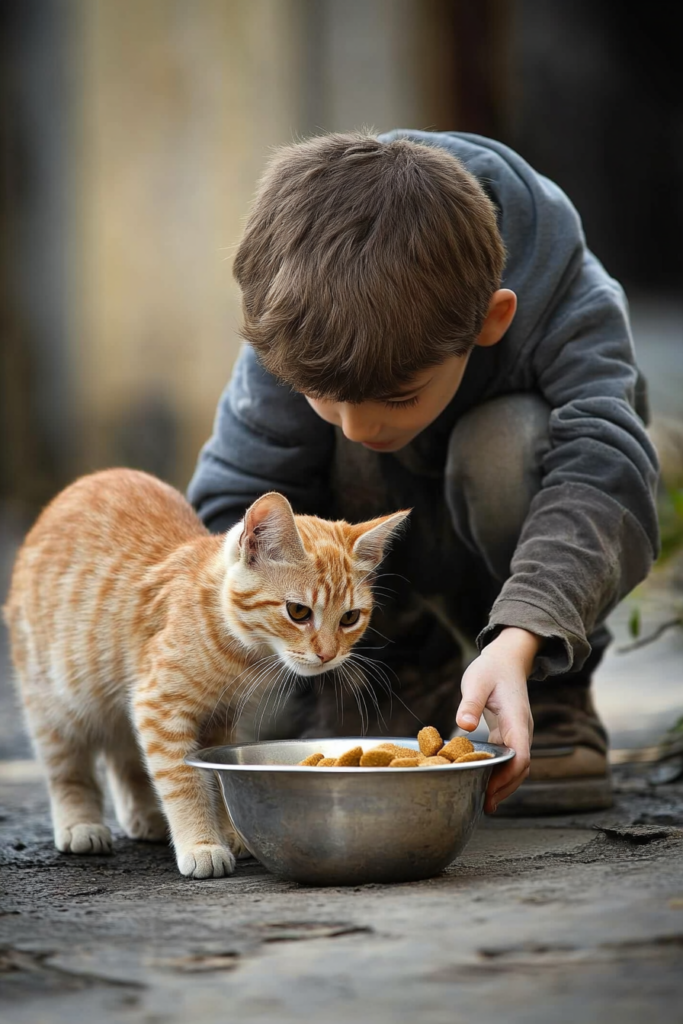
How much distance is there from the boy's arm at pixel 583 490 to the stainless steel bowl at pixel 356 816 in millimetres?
236

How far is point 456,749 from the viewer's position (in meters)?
1.54

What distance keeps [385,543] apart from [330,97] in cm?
419

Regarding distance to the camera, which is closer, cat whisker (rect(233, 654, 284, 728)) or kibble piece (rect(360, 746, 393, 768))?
kibble piece (rect(360, 746, 393, 768))

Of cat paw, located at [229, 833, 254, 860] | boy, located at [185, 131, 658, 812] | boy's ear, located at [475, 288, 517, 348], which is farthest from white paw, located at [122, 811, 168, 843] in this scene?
boy's ear, located at [475, 288, 517, 348]

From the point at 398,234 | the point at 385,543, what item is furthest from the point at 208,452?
the point at 398,234

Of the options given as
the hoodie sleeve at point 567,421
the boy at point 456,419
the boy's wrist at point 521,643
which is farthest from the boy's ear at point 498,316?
the boy's wrist at point 521,643

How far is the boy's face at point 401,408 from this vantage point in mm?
1730

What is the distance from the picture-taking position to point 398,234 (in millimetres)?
1657

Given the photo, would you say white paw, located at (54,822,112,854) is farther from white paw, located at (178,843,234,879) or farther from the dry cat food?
the dry cat food

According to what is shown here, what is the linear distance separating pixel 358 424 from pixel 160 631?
1.42 ft

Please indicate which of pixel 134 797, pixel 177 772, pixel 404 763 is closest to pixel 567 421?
pixel 404 763

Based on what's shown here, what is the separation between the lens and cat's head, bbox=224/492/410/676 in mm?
1712

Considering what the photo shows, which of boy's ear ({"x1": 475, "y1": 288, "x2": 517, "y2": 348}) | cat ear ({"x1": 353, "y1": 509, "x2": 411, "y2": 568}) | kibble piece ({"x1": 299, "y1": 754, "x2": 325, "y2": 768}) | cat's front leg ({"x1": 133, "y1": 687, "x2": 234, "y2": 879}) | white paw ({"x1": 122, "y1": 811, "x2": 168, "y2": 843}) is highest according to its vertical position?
boy's ear ({"x1": 475, "y1": 288, "x2": 517, "y2": 348})

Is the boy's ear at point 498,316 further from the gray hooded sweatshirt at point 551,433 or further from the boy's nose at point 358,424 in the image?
the boy's nose at point 358,424
